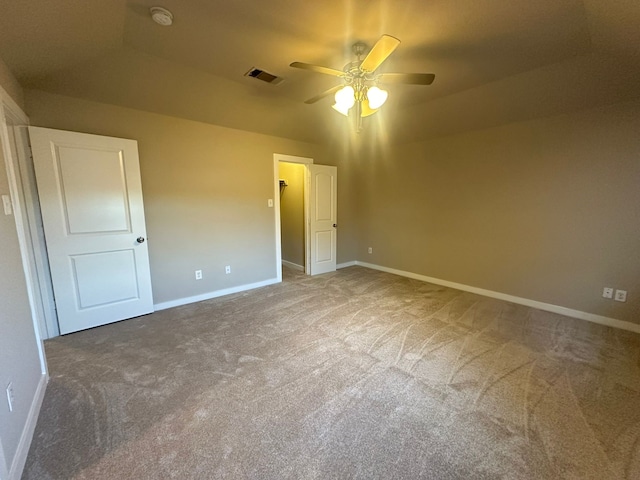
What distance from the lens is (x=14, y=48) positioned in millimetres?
1882

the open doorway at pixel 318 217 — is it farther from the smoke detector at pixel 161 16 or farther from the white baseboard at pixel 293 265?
the smoke detector at pixel 161 16

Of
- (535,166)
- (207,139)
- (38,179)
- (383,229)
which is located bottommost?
(383,229)

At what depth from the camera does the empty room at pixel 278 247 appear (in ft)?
5.11

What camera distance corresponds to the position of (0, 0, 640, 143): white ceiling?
183 cm

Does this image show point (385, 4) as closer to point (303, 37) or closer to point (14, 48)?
point (303, 37)

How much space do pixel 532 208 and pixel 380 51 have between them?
2.94 metres

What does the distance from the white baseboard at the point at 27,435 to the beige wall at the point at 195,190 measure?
1530 millimetres

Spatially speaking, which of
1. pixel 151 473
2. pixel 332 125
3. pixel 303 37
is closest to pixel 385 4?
pixel 303 37

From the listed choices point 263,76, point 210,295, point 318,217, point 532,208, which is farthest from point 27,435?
point 532,208

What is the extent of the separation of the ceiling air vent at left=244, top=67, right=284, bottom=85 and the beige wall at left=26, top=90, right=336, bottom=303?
1.04 meters

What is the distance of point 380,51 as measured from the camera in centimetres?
176

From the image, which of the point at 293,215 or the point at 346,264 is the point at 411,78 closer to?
the point at 293,215

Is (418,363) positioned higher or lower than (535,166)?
lower

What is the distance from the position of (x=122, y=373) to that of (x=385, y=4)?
338 centimetres
